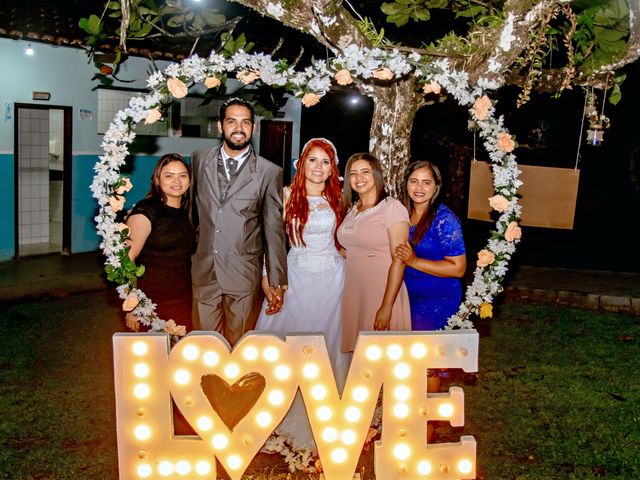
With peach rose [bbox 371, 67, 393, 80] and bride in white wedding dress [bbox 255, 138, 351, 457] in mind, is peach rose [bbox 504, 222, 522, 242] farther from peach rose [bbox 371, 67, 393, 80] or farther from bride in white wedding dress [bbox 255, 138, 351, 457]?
peach rose [bbox 371, 67, 393, 80]

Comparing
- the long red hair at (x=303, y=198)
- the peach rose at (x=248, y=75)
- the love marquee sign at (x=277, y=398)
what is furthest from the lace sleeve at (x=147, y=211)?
the love marquee sign at (x=277, y=398)

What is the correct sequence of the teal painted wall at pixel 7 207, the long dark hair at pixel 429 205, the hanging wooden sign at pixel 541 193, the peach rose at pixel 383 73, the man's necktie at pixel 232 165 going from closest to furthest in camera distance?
the peach rose at pixel 383 73 → the man's necktie at pixel 232 165 → the long dark hair at pixel 429 205 → the hanging wooden sign at pixel 541 193 → the teal painted wall at pixel 7 207

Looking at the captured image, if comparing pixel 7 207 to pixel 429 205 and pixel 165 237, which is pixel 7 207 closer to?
pixel 165 237

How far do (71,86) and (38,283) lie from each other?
3056mm

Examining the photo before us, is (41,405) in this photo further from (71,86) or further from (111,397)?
(71,86)

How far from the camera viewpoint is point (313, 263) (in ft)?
16.0

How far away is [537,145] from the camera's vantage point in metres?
14.9

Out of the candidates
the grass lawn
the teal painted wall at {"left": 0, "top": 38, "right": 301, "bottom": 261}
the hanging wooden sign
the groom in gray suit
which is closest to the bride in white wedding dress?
the groom in gray suit

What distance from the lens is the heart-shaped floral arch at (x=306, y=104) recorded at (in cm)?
444

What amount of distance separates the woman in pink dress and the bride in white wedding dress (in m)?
0.08

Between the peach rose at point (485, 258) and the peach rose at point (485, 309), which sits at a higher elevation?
the peach rose at point (485, 258)

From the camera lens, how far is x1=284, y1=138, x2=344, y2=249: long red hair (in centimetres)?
480

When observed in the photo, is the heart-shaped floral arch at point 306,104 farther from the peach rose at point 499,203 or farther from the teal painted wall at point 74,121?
the teal painted wall at point 74,121

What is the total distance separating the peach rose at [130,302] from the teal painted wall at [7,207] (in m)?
6.05
